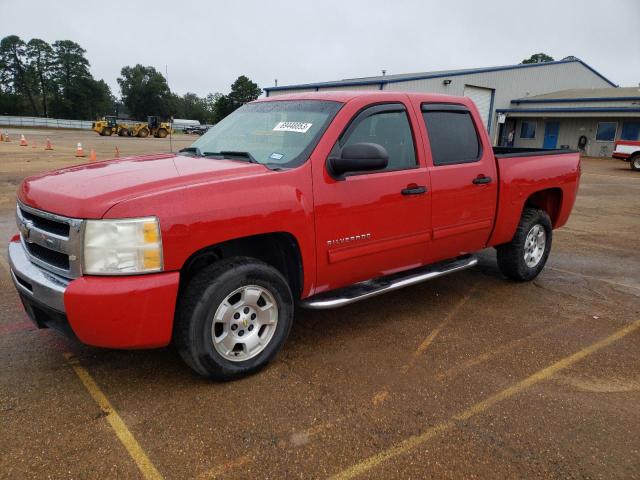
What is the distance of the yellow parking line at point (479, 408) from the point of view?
2.46m

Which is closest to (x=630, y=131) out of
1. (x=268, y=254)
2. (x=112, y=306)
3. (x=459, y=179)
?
(x=459, y=179)

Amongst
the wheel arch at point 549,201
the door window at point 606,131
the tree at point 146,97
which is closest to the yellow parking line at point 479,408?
the wheel arch at point 549,201

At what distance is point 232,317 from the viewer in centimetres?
311

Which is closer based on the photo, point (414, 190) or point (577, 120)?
point (414, 190)

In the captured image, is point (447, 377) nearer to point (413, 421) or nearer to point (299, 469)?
point (413, 421)

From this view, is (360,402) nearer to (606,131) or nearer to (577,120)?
(606,131)

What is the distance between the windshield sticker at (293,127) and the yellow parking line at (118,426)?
2.19 meters

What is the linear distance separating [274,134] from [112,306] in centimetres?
178

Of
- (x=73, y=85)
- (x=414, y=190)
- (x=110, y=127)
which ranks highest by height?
(x=73, y=85)

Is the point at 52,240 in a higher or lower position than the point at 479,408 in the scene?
higher

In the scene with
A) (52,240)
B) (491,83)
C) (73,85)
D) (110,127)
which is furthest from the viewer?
(73,85)

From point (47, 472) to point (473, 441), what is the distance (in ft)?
7.09

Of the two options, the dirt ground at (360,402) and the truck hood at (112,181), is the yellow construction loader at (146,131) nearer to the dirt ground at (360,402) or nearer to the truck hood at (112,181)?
the dirt ground at (360,402)

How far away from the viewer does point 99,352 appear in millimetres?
3555
